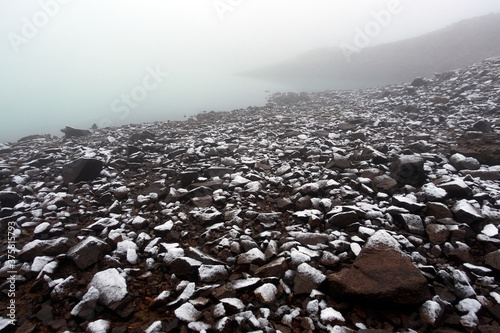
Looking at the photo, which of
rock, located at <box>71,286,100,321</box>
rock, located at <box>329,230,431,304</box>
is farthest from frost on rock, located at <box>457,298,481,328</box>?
rock, located at <box>71,286,100,321</box>

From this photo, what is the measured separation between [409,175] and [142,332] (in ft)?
21.5

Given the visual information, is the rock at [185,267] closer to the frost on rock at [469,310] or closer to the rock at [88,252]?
the rock at [88,252]

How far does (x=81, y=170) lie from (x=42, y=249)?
13.2 feet

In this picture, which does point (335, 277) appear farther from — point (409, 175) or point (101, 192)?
point (101, 192)

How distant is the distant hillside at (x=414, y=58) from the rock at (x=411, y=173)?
34.2 m

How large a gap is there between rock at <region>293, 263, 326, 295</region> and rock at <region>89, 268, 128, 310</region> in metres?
2.45

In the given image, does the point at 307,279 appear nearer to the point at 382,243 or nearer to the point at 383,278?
the point at 383,278

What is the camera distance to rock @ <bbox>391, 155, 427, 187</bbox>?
6.02 m

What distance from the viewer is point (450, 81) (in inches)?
721

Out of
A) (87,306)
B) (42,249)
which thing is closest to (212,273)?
(87,306)

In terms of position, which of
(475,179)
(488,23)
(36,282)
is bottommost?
(475,179)

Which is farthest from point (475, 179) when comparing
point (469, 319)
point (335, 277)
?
point (335, 277)

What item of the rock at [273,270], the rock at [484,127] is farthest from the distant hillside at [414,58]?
the rock at [273,270]

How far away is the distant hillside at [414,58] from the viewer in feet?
113
